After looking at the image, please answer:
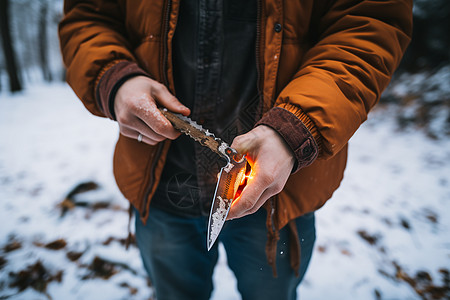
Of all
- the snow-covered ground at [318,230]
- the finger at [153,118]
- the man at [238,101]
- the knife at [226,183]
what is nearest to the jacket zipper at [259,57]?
the man at [238,101]

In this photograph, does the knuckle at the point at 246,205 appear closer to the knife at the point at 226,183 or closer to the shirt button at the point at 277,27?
the knife at the point at 226,183

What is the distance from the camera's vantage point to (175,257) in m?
1.27

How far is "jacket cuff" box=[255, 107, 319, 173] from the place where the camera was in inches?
29.2

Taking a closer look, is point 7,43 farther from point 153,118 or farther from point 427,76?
point 427,76

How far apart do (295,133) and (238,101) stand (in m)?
0.52

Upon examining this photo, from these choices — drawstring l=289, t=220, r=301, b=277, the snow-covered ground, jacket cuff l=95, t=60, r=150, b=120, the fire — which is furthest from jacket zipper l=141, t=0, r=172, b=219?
the snow-covered ground

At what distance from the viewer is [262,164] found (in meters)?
0.71

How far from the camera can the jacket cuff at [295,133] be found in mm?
741

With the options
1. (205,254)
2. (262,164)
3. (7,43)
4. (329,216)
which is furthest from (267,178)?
(7,43)

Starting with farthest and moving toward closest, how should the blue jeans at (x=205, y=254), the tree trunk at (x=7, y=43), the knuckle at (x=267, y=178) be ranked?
the tree trunk at (x=7, y=43) < the blue jeans at (x=205, y=254) < the knuckle at (x=267, y=178)

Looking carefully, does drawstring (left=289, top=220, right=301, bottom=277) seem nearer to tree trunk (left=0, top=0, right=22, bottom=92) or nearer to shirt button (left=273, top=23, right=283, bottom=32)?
shirt button (left=273, top=23, right=283, bottom=32)

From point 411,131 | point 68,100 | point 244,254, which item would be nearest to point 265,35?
point 244,254

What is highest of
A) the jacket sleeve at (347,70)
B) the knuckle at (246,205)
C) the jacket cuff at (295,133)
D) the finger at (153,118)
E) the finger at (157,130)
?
the jacket sleeve at (347,70)

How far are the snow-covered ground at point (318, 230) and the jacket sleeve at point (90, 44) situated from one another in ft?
7.23
